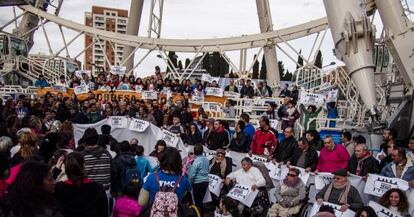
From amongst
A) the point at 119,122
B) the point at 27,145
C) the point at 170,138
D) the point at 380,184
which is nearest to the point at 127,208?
the point at 27,145

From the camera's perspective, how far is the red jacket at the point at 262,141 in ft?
35.5

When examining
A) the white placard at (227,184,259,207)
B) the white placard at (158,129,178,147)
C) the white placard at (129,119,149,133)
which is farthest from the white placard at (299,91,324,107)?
the white placard at (227,184,259,207)

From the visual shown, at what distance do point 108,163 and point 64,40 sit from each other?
28.1 meters

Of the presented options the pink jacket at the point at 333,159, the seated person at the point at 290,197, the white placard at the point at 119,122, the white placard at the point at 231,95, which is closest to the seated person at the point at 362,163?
the pink jacket at the point at 333,159

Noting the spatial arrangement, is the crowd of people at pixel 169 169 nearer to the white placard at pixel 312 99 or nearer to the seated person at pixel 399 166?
the seated person at pixel 399 166

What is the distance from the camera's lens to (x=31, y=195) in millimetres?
3902

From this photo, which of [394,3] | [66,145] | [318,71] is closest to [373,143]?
[394,3]

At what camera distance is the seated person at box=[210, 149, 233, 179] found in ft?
32.7

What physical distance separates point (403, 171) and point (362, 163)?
86cm

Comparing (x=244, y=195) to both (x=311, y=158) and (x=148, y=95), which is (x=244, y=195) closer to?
(x=311, y=158)

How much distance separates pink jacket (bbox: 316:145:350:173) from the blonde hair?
5.21m

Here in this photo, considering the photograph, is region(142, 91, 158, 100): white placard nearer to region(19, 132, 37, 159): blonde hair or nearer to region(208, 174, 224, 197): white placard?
region(208, 174, 224, 197): white placard

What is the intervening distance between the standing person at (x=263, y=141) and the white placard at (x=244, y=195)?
174cm

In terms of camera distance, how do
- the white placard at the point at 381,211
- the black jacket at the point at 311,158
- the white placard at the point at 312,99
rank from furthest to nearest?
the white placard at the point at 312,99 → the black jacket at the point at 311,158 → the white placard at the point at 381,211
